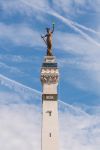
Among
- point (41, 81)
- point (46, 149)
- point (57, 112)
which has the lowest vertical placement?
point (46, 149)

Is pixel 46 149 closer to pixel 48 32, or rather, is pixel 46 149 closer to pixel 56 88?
pixel 56 88

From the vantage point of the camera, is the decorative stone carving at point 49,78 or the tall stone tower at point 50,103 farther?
the decorative stone carving at point 49,78

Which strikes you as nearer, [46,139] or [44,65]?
[46,139]

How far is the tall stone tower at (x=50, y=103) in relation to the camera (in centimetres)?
5634

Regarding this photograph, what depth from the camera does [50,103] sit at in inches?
2283

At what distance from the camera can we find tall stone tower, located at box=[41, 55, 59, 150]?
185 ft

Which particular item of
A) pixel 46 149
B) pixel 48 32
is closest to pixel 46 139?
pixel 46 149

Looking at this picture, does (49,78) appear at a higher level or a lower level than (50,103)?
higher

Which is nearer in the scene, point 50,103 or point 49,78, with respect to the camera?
point 50,103

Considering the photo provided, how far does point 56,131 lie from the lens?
56750 millimetres

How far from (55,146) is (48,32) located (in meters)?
15.4

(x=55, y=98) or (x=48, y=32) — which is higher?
(x=48, y=32)

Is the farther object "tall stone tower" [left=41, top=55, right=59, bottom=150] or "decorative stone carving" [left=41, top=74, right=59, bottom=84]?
"decorative stone carving" [left=41, top=74, right=59, bottom=84]

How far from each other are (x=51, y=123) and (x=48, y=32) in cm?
1253
